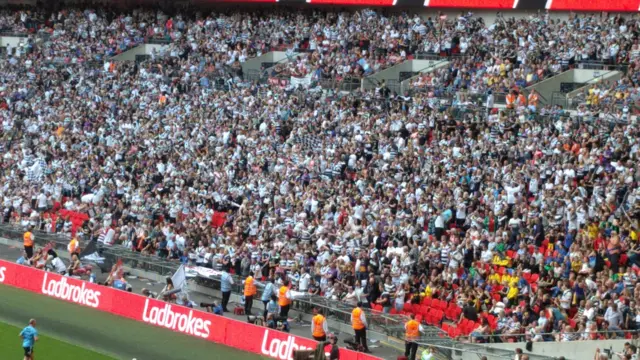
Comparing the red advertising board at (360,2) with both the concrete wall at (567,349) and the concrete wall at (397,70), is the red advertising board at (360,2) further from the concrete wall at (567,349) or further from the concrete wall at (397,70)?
the concrete wall at (567,349)

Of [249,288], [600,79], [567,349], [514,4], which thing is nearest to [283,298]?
[249,288]

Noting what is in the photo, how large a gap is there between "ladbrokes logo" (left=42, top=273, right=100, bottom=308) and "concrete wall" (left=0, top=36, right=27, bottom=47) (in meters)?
27.0

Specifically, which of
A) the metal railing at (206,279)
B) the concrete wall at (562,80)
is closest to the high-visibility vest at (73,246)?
the metal railing at (206,279)

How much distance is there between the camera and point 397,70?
4034cm

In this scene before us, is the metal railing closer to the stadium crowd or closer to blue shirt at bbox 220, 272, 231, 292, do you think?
the stadium crowd

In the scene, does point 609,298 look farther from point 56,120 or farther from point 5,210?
point 56,120

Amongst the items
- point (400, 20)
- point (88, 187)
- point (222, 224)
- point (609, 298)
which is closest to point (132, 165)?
point (88, 187)

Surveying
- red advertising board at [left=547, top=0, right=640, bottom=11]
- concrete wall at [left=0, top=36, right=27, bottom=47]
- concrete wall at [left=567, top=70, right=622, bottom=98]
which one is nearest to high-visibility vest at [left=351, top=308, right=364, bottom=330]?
concrete wall at [left=567, top=70, right=622, bottom=98]

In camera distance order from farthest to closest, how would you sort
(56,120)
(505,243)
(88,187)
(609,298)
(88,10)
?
(88,10)
(56,120)
(88,187)
(505,243)
(609,298)

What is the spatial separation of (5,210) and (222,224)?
33.6 ft

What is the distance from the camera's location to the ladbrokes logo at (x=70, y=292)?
29609mm

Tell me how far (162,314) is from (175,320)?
582 millimetres

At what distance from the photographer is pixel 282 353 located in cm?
2383

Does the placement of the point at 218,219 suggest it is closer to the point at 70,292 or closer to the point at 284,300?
the point at 70,292
